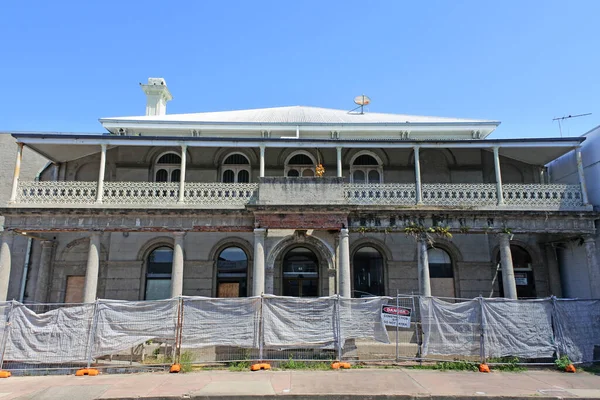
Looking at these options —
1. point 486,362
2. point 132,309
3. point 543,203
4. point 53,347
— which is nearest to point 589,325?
point 486,362

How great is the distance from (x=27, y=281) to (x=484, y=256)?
61.6ft

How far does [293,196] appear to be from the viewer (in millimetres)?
15500

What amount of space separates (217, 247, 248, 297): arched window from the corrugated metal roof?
6.10m

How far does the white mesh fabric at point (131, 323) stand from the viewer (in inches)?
433

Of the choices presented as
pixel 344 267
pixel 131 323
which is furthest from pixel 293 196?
pixel 131 323

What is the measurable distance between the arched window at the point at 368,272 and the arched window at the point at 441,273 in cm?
214

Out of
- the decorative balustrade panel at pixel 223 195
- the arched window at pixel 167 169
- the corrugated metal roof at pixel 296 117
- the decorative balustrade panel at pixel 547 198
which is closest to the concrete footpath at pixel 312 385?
the decorative balustrade panel at pixel 223 195

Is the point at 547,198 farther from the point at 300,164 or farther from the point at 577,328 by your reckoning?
the point at 300,164

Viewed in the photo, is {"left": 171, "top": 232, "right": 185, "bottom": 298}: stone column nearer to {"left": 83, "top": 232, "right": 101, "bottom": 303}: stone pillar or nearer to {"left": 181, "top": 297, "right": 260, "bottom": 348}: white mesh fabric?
{"left": 83, "top": 232, "right": 101, "bottom": 303}: stone pillar

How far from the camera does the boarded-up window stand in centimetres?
1766

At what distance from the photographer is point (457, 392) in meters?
8.83

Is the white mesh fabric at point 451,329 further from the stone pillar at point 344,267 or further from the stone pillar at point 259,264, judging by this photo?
the stone pillar at point 259,264

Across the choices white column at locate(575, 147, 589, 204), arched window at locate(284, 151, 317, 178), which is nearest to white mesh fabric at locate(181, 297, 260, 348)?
arched window at locate(284, 151, 317, 178)

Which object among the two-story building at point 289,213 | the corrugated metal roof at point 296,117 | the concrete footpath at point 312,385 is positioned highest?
the corrugated metal roof at point 296,117
